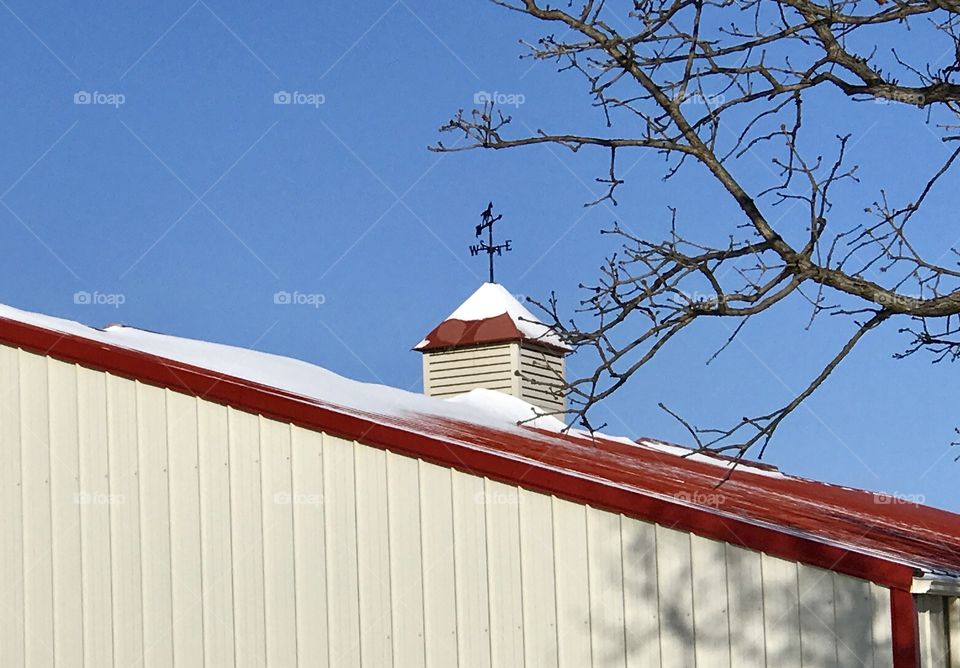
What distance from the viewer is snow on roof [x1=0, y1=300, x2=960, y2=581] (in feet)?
30.5

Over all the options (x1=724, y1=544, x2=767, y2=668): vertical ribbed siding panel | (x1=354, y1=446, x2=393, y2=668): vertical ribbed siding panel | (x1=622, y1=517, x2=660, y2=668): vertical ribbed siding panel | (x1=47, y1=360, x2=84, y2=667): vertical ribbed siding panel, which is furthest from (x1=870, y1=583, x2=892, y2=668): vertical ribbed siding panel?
(x1=47, y1=360, x2=84, y2=667): vertical ribbed siding panel

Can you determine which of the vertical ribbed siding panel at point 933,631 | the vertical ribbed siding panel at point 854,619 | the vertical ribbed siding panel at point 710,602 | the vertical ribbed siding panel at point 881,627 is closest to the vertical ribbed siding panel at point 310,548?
the vertical ribbed siding panel at point 710,602

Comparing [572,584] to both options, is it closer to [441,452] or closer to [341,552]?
[441,452]

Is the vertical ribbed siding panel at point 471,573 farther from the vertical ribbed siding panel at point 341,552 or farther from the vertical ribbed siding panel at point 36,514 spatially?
the vertical ribbed siding panel at point 36,514

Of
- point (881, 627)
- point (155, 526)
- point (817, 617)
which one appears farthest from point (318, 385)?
point (881, 627)

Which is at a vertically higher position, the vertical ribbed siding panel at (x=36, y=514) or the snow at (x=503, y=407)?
the snow at (x=503, y=407)

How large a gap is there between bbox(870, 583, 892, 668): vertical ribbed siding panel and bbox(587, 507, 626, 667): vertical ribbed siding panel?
1.55 meters

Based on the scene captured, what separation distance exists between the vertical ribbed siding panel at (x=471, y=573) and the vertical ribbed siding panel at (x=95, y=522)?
2383mm

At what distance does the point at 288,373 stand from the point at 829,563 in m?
6.33

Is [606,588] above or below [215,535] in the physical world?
below

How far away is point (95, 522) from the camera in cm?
999

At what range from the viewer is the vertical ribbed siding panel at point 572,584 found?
30.9 ft

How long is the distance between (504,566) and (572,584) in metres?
0.46

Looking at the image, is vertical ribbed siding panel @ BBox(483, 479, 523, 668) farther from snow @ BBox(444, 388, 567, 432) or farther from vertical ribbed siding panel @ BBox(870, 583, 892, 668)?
snow @ BBox(444, 388, 567, 432)
